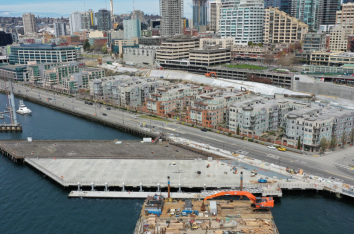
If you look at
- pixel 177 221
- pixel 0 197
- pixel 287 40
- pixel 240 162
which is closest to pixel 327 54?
pixel 287 40

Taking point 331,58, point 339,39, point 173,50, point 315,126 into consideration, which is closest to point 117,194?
point 315,126

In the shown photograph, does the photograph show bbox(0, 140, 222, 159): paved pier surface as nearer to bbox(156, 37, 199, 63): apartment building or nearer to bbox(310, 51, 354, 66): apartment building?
bbox(310, 51, 354, 66): apartment building

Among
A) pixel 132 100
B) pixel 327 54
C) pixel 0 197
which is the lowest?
pixel 0 197

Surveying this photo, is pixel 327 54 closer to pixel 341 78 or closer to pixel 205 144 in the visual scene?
pixel 341 78

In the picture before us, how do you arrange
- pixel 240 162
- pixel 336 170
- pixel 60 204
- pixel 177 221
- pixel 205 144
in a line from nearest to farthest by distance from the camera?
pixel 177 221, pixel 60 204, pixel 336 170, pixel 240 162, pixel 205 144

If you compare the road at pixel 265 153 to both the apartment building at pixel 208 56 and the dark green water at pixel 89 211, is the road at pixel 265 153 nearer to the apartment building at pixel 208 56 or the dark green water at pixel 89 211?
the dark green water at pixel 89 211

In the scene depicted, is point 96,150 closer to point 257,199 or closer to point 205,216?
point 205,216

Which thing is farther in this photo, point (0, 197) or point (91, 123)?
point (91, 123)
